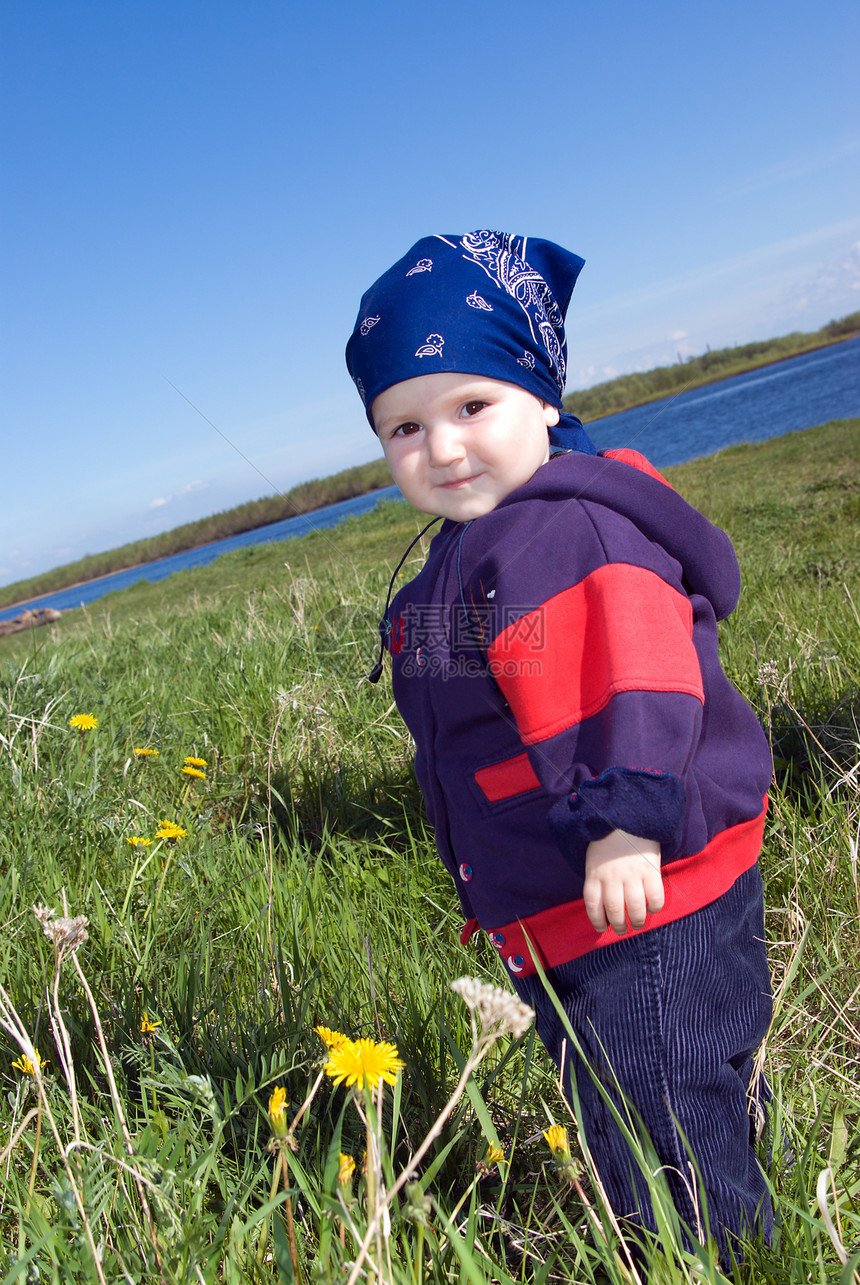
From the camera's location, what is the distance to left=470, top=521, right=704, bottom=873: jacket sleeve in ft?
3.35

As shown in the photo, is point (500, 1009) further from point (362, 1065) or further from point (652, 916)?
point (652, 916)

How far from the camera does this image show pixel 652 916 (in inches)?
45.8

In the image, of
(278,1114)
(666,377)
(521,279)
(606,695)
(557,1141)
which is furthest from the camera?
Answer: (666,377)

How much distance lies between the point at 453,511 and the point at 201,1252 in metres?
1.10

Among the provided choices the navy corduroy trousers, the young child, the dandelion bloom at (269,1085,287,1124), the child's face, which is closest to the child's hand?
the young child

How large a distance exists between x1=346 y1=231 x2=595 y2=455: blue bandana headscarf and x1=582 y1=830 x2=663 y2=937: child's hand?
736mm

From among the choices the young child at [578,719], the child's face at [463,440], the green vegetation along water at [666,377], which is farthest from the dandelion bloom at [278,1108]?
the green vegetation along water at [666,377]

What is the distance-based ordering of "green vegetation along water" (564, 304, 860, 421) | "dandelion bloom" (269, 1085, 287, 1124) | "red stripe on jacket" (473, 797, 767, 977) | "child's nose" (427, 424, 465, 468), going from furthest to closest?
"green vegetation along water" (564, 304, 860, 421), "child's nose" (427, 424, 465, 468), "red stripe on jacket" (473, 797, 767, 977), "dandelion bloom" (269, 1085, 287, 1124)

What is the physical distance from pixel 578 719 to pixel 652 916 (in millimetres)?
306

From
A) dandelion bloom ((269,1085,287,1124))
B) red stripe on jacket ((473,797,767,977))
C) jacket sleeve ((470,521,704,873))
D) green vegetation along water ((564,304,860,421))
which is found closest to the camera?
dandelion bloom ((269,1085,287,1124))

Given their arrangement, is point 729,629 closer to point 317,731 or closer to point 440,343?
point 317,731

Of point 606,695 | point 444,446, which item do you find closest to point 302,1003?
point 606,695

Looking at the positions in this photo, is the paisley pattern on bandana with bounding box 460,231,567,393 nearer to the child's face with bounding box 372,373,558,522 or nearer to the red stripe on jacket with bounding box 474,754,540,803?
the child's face with bounding box 372,373,558,522

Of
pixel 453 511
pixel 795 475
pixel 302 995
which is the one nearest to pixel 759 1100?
pixel 302 995
